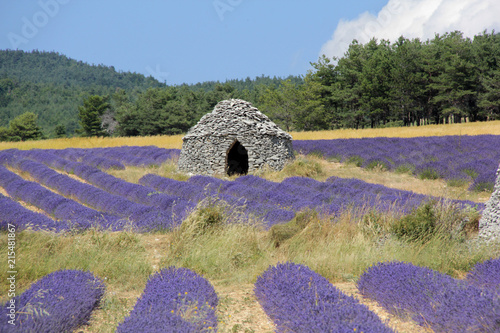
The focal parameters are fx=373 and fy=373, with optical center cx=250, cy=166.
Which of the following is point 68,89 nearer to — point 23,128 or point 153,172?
point 23,128

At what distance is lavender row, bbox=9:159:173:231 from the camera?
7270mm

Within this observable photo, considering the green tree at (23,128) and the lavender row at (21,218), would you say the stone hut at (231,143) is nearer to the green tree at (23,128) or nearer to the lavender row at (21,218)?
the lavender row at (21,218)

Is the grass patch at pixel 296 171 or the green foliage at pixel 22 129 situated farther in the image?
the green foliage at pixel 22 129

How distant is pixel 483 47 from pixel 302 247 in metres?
47.1

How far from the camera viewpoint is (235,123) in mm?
14406

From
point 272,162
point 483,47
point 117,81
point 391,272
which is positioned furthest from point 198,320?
point 117,81

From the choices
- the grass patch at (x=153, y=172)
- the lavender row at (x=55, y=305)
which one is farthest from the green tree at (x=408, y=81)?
the lavender row at (x=55, y=305)

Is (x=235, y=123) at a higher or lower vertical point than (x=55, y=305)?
higher

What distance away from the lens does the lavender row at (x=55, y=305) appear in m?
3.06

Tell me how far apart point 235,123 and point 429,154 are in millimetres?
9229

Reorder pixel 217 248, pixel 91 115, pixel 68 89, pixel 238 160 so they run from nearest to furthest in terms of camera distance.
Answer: pixel 217 248 < pixel 238 160 < pixel 91 115 < pixel 68 89

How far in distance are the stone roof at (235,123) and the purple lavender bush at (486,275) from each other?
33.6ft

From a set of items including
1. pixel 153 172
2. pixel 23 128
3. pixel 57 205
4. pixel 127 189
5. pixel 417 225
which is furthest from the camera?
pixel 23 128

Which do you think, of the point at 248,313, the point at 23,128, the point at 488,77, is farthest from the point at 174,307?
the point at 23,128
